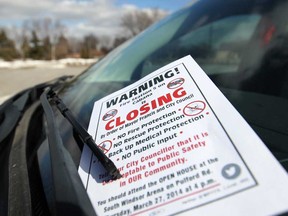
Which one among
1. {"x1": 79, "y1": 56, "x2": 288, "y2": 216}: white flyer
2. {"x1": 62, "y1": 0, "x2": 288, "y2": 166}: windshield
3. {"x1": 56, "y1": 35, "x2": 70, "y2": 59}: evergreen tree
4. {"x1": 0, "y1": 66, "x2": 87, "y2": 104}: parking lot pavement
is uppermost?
{"x1": 56, "y1": 35, "x2": 70, "y2": 59}: evergreen tree

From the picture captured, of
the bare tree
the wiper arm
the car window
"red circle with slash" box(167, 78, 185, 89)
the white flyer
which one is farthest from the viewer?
the bare tree

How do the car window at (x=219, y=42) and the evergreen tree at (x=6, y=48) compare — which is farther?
the evergreen tree at (x=6, y=48)

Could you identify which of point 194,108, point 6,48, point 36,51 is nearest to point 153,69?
point 194,108

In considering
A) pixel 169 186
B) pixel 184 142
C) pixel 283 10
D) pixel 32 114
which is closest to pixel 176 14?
pixel 283 10

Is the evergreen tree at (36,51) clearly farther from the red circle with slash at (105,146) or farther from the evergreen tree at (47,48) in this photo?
the red circle with slash at (105,146)

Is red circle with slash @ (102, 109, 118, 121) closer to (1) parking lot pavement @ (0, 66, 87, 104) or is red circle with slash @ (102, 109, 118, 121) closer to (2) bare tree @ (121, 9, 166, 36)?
(1) parking lot pavement @ (0, 66, 87, 104)

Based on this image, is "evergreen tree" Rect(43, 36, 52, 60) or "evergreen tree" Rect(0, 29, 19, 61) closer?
"evergreen tree" Rect(0, 29, 19, 61)

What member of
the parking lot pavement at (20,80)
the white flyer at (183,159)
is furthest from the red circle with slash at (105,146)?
the parking lot pavement at (20,80)

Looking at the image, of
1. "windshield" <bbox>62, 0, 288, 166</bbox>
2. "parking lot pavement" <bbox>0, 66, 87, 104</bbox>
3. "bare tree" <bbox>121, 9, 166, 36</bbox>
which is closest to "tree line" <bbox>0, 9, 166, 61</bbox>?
"bare tree" <bbox>121, 9, 166, 36</bbox>

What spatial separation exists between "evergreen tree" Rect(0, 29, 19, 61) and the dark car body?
39348mm

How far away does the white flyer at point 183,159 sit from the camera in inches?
28.3

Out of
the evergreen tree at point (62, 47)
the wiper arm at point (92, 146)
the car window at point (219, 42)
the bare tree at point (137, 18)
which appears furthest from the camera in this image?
the evergreen tree at point (62, 47)

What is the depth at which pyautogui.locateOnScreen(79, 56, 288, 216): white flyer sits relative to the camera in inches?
28.3

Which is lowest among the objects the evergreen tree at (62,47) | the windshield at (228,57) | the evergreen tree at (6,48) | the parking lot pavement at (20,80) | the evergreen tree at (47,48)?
the windshield at (228,57)
